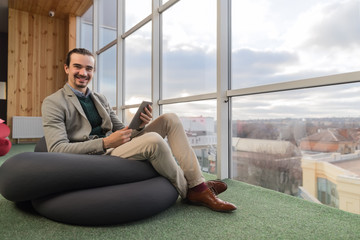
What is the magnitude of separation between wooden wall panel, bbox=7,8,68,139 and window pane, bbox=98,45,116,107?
1679 mm

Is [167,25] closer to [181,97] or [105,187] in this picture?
[181,97]

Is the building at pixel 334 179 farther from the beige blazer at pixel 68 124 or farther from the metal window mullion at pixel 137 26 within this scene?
the metal window mullion at pixel 137 26

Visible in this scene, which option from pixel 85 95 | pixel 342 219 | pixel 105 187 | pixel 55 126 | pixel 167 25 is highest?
pixel 167 25

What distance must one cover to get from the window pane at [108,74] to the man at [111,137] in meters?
2.96

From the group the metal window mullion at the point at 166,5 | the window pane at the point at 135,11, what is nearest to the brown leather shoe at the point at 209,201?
the metal window mullion at the point at 166,5

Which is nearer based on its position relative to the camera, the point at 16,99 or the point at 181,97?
the point at 181,97

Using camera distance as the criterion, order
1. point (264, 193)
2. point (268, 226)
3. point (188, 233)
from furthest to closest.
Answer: point (264, 193)
point (268, 226)
point (188, 233)

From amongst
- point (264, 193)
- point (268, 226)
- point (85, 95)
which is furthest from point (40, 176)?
point (264, 193)

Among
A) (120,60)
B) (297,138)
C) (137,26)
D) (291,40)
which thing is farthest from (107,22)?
(297,138)

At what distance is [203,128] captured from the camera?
2.83 metres

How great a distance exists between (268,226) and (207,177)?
1.20 meters

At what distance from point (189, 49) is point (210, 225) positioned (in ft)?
7.27

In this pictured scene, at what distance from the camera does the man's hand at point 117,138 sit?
146cm

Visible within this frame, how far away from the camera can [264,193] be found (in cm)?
195
